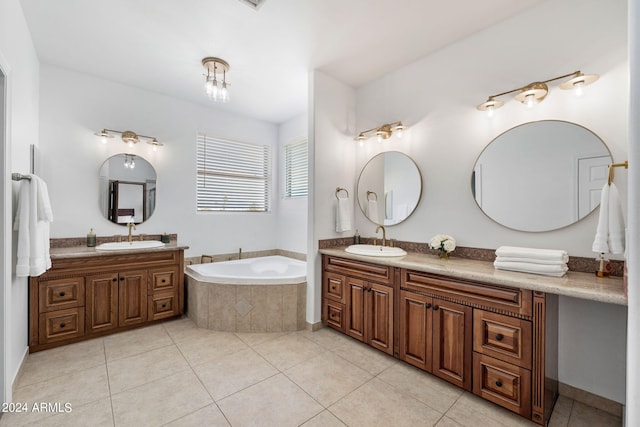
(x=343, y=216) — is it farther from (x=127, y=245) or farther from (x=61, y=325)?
(x=61, y=325)

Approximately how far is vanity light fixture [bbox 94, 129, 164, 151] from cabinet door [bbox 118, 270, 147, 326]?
1.56m

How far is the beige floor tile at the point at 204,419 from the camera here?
5.39 ft

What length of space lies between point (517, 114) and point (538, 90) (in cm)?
24

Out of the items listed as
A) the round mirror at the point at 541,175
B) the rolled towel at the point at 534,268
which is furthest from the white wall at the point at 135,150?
the rolled towel at the point at 534,268

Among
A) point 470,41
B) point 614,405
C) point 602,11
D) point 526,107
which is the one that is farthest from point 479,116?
point 614,405

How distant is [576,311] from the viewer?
1.88m

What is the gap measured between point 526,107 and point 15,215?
12.4 ft

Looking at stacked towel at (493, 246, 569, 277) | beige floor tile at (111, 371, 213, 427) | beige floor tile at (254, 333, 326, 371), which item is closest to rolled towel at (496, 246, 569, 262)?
stacked towel at (493, 246, 569, 277)

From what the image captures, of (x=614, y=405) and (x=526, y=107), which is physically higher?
(x=526, y=107)

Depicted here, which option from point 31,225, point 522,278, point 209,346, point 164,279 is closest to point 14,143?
point 31,225

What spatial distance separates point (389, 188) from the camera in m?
3.04

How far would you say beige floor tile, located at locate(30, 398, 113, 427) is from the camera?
64.3 inches

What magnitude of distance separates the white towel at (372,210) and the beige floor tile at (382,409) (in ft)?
5.45

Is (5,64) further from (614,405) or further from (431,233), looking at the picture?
(614,405)
